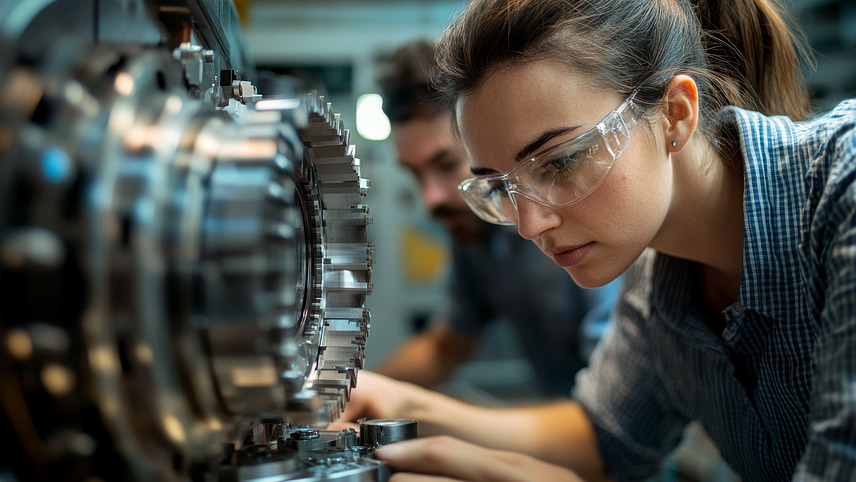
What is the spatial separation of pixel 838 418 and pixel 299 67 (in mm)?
2615

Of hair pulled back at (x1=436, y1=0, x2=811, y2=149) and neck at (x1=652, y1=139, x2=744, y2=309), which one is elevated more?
hair pulled back at (x1=436, y1=0, x2=811, y2=149)

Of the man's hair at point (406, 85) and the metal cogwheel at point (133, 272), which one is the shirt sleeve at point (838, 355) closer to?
the metal cogwheel at point (133, 272)

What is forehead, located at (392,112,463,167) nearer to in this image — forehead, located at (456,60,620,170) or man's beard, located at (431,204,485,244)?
man's beard, located at (431,204,485,244)

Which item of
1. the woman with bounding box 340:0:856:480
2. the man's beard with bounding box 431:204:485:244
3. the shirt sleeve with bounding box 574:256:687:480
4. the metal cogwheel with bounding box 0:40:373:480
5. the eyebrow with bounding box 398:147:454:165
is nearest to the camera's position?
the metal cogwheel with bounding box 0:40:373:480

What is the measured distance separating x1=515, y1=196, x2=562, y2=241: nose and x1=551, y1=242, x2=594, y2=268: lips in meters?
0.05

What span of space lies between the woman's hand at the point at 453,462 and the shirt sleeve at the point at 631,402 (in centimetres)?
41

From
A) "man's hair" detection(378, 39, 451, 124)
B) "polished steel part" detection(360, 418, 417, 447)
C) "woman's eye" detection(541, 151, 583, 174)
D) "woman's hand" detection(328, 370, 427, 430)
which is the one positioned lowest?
"woman's hand" detection(328, 370, 427, 430)

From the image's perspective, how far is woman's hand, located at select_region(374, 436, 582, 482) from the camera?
1.83ft

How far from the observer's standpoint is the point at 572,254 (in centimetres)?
82

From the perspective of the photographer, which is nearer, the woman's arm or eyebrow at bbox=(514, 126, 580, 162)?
eyebrow at bbox=(514, 126, 580, 162)

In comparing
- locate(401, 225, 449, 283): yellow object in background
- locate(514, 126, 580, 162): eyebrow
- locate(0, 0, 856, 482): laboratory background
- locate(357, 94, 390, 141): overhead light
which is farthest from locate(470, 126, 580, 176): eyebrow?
locate(401, 225, 449, 283): yellow object in background

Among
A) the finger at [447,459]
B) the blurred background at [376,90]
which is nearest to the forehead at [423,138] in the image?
the blurred background at [376,90]

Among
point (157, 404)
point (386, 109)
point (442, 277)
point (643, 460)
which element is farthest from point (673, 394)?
point (442, 277)

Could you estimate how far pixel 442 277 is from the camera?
2.86 meters
